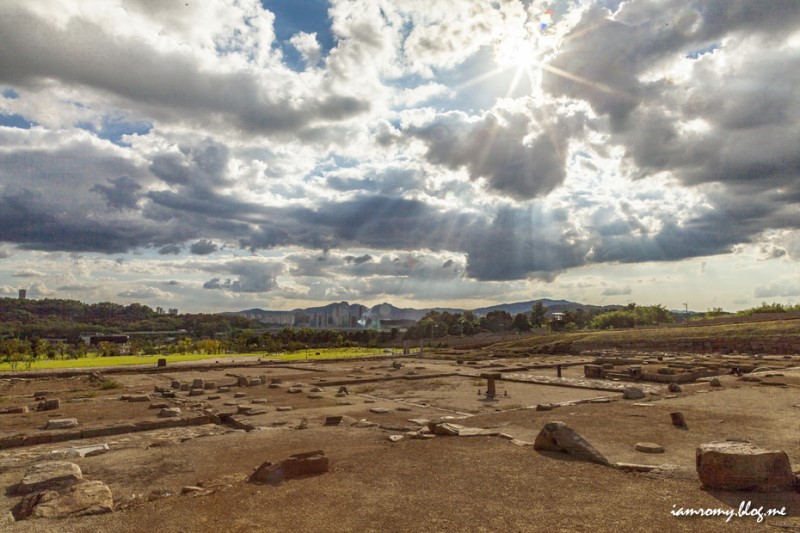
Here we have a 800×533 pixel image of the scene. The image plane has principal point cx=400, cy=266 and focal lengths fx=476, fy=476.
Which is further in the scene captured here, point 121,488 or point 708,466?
point 121,488

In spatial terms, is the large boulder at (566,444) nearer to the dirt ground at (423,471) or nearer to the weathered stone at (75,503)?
the dirt ground at (423,471)

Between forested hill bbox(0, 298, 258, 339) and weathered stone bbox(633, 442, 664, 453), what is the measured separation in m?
103

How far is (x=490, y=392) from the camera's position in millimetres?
18234

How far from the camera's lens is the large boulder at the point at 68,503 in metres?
6.10

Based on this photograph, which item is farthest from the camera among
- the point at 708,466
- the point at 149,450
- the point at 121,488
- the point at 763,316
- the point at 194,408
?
the point at 763,316

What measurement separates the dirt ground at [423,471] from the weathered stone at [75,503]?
0.55 ft

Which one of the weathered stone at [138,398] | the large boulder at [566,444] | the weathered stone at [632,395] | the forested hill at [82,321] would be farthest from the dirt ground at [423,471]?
the forested hill at [82,321]

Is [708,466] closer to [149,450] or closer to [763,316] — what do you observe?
[149,450]

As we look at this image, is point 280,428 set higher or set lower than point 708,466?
lower

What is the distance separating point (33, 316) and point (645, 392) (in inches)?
5572

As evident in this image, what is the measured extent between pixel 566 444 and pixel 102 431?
1098cm

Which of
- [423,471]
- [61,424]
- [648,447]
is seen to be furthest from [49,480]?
[648,447]

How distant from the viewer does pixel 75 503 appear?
6.29m

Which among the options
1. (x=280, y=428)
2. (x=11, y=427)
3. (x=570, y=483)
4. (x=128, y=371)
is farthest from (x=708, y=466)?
(x=128, y=371)
